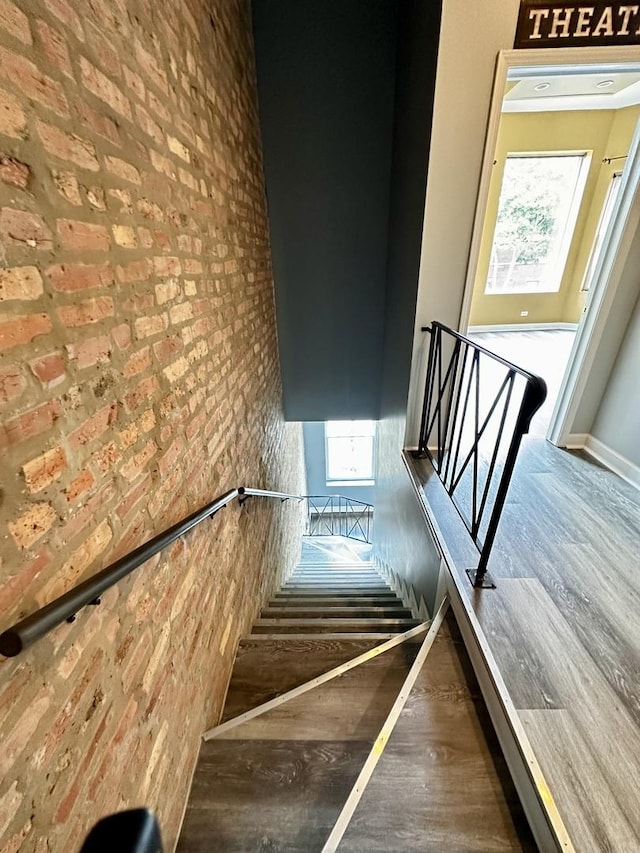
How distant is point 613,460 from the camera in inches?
88.3

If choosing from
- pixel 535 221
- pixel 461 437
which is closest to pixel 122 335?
pixel 461 437

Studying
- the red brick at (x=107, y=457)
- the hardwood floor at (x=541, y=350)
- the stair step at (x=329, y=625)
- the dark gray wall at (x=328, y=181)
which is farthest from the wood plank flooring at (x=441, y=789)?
the dark gray wall at (x=328, y=181)

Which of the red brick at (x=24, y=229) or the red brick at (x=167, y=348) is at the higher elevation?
the red brick at (x=24, y=229)

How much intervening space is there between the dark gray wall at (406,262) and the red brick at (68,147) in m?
1.76

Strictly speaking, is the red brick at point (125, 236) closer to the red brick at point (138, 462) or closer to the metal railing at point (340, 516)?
the red brick at point (138, 462)

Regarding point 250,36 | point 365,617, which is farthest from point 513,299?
point 365,617

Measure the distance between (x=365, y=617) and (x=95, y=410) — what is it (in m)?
2.31

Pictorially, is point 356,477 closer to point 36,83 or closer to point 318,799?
point 318,799

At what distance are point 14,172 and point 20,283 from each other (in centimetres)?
18

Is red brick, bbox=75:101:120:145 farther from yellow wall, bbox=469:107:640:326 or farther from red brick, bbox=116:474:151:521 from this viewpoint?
yellow wall, bbox=469:107:640:326

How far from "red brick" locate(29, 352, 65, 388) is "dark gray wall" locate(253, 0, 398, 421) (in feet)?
9.84

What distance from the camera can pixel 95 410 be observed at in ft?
2.49

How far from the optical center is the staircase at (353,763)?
1033 millimetres

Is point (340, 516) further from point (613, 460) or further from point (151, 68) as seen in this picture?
point (151, 68)
